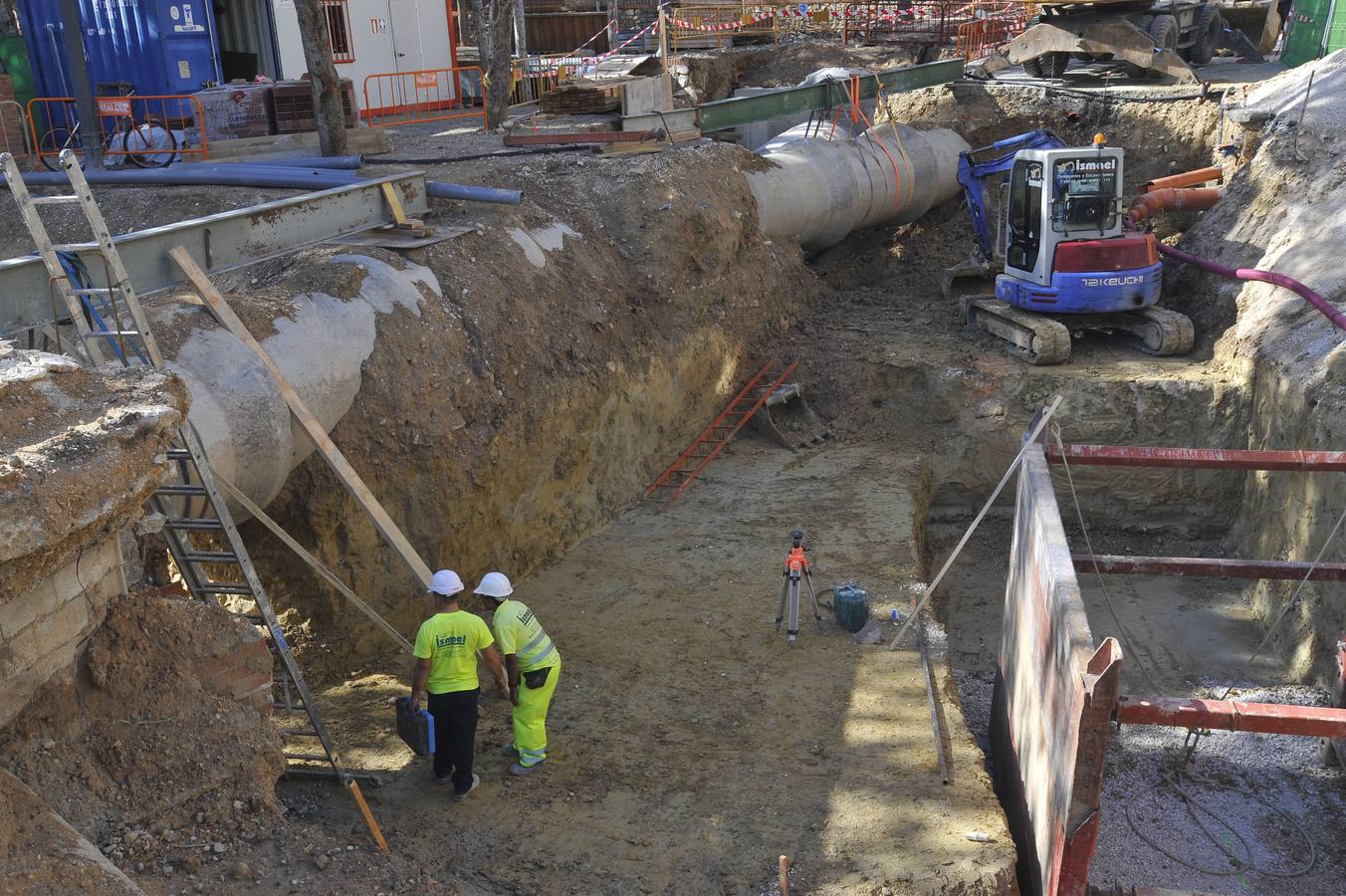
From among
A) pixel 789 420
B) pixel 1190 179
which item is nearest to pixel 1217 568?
pixel 789 420

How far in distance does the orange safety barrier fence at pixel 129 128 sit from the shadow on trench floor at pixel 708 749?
8590mm

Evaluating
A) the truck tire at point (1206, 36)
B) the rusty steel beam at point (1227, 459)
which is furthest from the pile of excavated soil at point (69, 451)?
the truck tire at point (1206, 36)

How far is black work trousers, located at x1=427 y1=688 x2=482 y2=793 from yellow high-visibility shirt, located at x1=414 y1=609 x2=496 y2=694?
9cm

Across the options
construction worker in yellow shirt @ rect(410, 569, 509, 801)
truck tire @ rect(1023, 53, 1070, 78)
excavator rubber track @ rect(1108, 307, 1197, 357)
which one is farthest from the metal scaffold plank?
truck tire @ rect(1023, 53, 1070, 78)

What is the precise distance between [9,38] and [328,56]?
763 centimetres

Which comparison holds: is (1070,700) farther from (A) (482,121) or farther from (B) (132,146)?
(A) (482,121)

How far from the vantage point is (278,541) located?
873cm

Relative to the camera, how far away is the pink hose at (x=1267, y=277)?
1232 centimetres

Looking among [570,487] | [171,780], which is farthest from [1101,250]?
[171,780]

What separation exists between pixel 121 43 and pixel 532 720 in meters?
15.4

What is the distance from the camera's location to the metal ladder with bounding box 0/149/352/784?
6.31m

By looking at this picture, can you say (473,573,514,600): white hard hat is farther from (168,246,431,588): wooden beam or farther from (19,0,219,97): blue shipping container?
(19,0,219,97): blue shipping container

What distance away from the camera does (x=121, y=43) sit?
17.9 metres

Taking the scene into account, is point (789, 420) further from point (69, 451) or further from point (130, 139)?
point (69, 451)
